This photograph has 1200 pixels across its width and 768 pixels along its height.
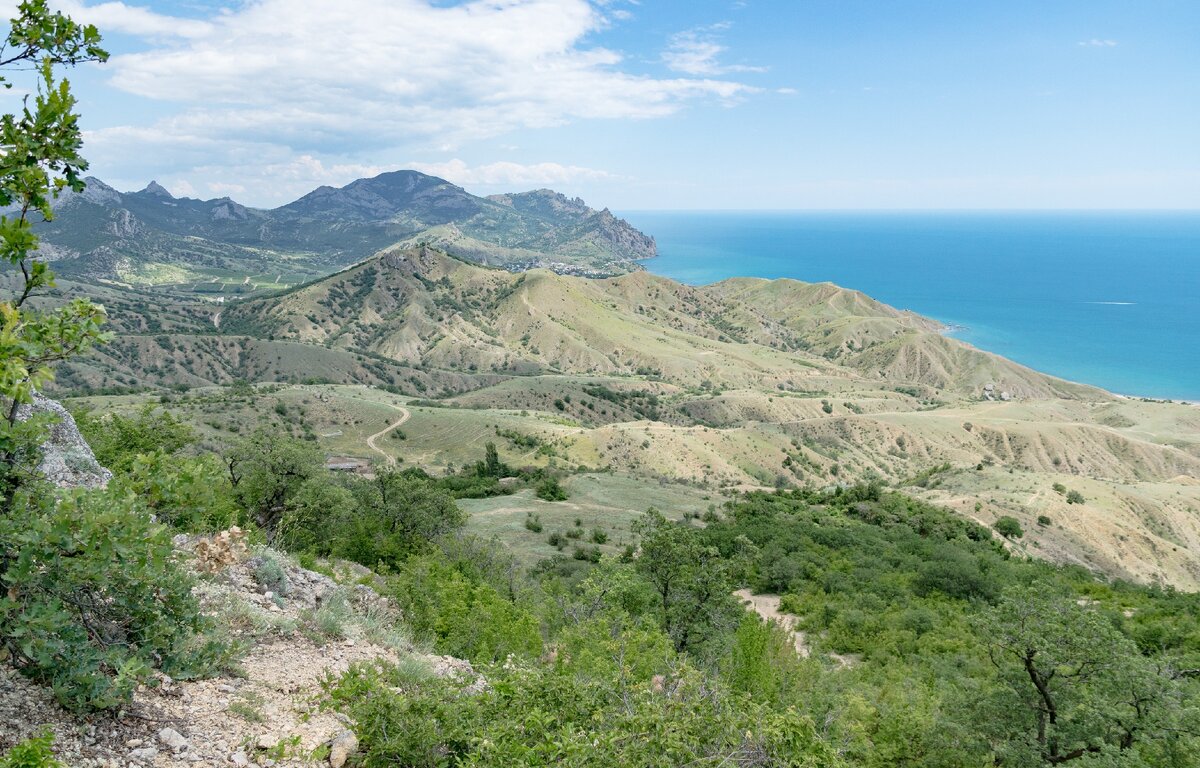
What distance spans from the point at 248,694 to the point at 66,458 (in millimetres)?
5690

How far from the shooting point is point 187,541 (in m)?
12.5

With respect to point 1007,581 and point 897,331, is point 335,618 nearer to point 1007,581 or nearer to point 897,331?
point 1007,581

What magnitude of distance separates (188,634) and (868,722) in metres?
17.0

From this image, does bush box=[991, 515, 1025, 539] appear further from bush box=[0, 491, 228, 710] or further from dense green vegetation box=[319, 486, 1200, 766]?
bush box=[0, 491, 228, 710]

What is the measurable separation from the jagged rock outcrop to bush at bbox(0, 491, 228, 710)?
4259mm

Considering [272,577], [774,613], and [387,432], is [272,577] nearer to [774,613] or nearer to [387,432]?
[774,613]

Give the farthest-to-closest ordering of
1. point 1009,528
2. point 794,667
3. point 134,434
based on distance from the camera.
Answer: point 1009,528 < point 134,434 < point 794,667

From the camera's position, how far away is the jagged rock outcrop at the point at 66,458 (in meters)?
9.68

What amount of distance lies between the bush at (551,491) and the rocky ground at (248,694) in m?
43.5

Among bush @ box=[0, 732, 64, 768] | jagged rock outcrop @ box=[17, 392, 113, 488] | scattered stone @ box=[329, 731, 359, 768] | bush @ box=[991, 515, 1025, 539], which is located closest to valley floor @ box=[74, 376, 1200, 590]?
bush @ box=[991, 515, 1025, 539]

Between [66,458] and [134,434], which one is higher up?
[66,458]

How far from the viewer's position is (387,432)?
89438 millimetres

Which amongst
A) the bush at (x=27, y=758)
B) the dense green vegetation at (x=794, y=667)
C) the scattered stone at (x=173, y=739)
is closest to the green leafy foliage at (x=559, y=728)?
the dense green vegetation at (x=794, y=667)

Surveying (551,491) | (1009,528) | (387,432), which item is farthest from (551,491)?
(387,432)
